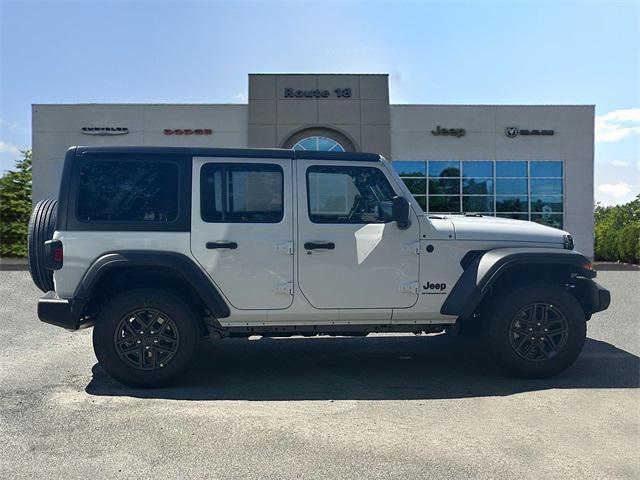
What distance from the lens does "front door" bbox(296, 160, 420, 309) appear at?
5008mm

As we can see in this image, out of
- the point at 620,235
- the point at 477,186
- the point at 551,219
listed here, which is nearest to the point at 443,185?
the point at 477,186

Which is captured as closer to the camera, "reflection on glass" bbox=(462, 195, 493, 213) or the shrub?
the shrub

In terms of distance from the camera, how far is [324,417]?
4180 mm

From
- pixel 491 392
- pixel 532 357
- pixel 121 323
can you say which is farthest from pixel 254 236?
pixel 532 357

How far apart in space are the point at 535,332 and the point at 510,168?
62.3ft

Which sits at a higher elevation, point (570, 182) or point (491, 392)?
point (570, 182)

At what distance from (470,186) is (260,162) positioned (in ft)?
62.1

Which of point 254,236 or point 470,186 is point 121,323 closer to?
point 254,236

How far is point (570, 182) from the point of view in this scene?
74.6ft

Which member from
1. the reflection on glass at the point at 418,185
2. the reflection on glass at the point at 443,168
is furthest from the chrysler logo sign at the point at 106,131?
the reflection on glass at the point at 443,168

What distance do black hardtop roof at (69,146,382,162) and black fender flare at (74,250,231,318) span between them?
37.2 inches

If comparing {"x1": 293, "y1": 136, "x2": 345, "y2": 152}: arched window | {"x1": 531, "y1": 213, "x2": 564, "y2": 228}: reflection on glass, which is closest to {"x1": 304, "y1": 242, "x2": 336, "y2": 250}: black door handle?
{"x1": 293, "y1": 136, "x2": 345, "y2": 152}: arched window

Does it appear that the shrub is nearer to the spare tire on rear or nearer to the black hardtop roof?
the black hardtop roof

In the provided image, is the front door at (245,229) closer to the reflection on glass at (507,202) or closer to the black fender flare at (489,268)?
the black fender flare at (489,268)
